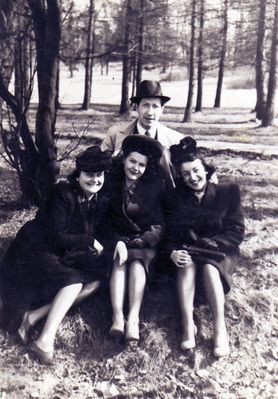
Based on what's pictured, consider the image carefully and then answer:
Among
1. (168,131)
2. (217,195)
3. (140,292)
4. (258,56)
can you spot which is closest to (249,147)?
(258,56)

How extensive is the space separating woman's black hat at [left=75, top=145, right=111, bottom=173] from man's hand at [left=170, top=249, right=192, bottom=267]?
2.20ft

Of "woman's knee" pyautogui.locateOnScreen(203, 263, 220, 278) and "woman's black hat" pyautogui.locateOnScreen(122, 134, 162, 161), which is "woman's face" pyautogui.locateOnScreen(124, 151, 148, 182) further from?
"woman's knee" pyautogui.locateOnScreen(203, 263, 220, 278)

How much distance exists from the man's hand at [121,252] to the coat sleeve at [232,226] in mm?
602

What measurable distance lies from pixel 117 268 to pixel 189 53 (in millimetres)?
3910

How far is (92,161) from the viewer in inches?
108

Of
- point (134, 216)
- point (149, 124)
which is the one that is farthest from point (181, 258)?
point (149, 124)

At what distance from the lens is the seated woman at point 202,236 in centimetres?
275

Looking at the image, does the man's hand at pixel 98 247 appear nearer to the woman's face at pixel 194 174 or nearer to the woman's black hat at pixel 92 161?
the woman's black hat at pixel 92 161

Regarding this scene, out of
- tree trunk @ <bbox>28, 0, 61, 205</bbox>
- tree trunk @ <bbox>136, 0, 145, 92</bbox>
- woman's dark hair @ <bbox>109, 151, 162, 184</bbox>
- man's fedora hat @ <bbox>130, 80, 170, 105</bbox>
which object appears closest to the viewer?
woman's dark hair @ <bbox>109, 151, 162, 184</bbox>

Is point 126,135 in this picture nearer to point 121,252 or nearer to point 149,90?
point 149,90

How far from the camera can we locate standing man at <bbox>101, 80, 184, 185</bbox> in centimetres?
327

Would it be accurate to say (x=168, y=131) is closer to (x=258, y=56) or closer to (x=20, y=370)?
(x=20, y=370)

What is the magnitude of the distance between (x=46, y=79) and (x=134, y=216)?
6.33 ft

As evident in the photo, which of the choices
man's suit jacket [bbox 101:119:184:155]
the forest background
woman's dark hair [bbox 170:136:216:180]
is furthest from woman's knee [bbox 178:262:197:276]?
man's suit jacket [bbox 101:119:184:155]
